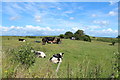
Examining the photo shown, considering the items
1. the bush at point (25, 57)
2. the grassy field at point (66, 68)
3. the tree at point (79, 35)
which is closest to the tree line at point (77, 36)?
the tree at point (79, 35)

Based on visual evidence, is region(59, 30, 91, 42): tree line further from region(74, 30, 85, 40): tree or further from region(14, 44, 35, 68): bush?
region(14, 44, 35, 68): bush

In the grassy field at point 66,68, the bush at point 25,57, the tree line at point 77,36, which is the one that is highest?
the tree line at point 77,36

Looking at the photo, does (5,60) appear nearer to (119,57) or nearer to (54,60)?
(54,60)

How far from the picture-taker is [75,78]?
421 cm

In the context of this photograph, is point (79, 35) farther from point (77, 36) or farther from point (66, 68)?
point (66, 68)

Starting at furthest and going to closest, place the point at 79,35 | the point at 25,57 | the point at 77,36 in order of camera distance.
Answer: the point at 79,35 → the point at 77,36 → the point at 25,57

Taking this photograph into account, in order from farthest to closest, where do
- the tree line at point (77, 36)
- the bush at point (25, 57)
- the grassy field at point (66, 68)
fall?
the tree line at point (77, 36) → the bush at point (25, 57) → the grassy field at point (66, 68)

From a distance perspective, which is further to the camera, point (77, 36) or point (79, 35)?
point (79, 35)

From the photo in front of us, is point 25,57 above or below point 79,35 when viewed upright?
below

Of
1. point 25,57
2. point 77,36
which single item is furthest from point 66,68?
point 77,36

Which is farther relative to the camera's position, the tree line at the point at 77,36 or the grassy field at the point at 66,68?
the tree line at the point at 77,36

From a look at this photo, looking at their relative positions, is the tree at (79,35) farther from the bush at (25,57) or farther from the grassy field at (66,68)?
the bush at (25,57)

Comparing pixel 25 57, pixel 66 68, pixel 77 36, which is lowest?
pixel 66 68

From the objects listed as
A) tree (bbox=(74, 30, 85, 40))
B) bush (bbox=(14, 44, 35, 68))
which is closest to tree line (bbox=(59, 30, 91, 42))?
tree (bbox=(74, 30, 85, 40))
